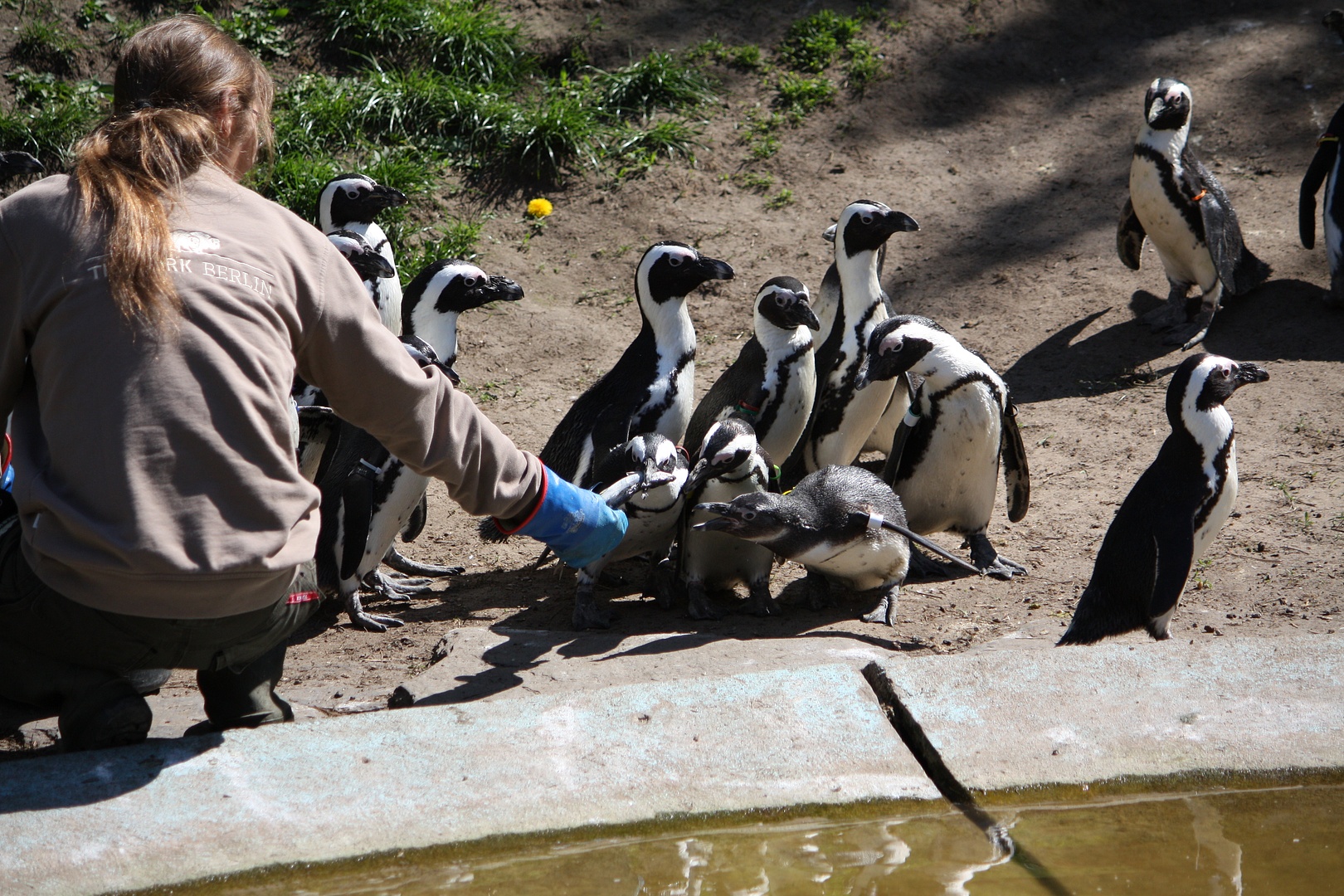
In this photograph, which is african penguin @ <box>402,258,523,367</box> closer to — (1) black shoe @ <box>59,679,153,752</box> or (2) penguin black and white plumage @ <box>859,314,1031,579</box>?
(2) penguin black and white plumage @ <box>859,314,1031,579</box>

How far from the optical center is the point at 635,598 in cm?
433

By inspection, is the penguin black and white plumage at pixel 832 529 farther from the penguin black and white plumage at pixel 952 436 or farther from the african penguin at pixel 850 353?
the african penguin at pixel 850 353

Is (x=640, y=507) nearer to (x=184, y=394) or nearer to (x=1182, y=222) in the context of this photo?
(x=184, y=394)

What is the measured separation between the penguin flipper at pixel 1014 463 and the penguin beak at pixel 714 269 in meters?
1.09

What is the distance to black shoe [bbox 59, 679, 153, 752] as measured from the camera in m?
2.26

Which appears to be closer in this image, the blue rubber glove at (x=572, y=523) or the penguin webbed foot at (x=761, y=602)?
the blue rubber glove at (x=572, y=523)

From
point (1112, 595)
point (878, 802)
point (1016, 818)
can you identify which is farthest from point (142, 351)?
point (1112, 595)

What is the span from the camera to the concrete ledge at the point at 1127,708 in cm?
232

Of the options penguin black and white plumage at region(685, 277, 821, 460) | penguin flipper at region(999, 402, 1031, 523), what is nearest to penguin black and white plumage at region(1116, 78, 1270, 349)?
penguin flipper at region(999, 402, 1031, 523)

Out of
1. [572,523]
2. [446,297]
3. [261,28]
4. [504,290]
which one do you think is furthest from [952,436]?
[261,28]

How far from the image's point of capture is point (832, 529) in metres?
→ 3.74

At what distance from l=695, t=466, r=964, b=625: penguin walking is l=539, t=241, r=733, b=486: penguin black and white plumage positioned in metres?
0.70

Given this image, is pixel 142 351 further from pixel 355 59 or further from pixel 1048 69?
pixel 1048 69

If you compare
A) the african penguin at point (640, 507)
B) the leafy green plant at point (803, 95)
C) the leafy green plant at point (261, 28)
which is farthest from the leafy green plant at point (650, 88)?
the african penguin at point (640, 507)
